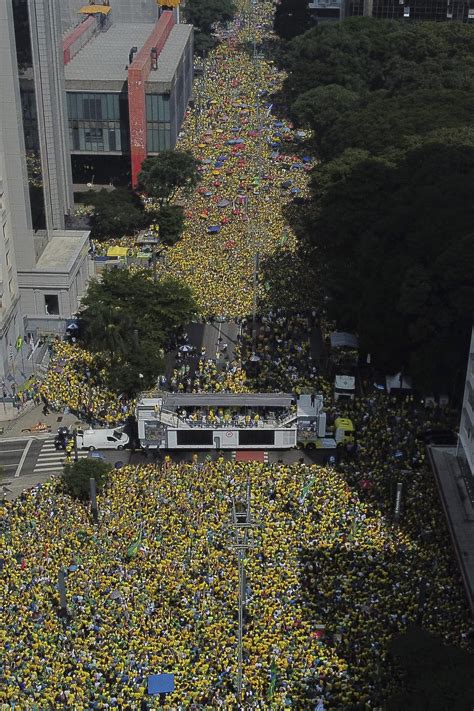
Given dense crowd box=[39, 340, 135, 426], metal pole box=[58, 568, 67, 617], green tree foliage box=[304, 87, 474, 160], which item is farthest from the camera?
green tree foliage box=[304, 87, 474, 160]

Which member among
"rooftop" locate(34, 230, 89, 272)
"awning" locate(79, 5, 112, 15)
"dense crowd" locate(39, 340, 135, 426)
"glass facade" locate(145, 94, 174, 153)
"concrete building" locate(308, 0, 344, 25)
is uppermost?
"awning" locate(79, 5, 112, 15)

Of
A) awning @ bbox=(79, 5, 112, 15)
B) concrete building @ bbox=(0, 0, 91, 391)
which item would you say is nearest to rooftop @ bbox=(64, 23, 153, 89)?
awning @ bbox=(79, 5, 112, 15)

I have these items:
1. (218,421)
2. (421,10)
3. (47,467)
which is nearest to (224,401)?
(218,421)

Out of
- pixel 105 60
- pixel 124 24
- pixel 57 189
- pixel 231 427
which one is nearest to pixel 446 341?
pixel 231 427

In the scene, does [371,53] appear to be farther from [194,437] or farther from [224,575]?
[224,575]

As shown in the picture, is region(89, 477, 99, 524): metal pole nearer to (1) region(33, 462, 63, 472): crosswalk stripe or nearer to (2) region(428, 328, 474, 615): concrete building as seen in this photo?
(1) region(33, 462, 63, 472): crosswalk stripe

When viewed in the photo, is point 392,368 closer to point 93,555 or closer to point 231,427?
point 231,427
